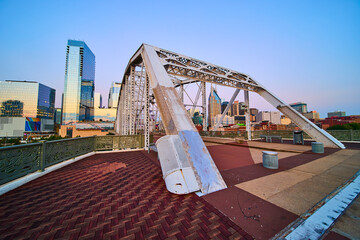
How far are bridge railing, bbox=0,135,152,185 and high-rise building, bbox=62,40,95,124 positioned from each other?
436 feet

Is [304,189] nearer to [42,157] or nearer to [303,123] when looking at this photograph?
[42,157]

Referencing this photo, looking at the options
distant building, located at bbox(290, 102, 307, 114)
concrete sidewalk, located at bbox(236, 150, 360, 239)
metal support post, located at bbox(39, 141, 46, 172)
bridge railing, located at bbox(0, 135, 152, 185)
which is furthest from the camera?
distant building, located at bbox(290, 102, 307, 114)

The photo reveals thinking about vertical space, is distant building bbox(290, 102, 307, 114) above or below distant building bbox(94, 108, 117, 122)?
above

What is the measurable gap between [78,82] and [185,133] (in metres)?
154

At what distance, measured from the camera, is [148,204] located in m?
3.15

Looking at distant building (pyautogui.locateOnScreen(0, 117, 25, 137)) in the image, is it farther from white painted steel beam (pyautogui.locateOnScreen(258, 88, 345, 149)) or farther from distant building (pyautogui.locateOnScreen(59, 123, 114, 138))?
white painted steel beam (pyautogui.locateOnScreen(258, 88, 345, 149))

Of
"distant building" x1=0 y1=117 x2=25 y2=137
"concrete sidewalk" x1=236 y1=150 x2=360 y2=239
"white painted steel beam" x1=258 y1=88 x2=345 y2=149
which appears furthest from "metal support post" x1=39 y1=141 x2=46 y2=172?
"distant building" x1=0 y1=117 x2=25 y2=137

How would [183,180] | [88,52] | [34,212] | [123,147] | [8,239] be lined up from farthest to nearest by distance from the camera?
1. [88,52]
2. [123,147]
3. [183,180]
4. [34,212]
5. [8,239]

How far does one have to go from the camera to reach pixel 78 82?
121 meters

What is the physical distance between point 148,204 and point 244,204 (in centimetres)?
224

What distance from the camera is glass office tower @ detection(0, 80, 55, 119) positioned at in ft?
329

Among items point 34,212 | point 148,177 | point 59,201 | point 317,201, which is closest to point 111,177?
point 148,177

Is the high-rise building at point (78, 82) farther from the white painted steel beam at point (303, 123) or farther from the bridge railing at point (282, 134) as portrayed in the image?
the white painted steel beam at point (303, 123)

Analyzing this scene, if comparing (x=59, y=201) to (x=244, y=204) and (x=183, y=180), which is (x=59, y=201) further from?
(x=244, y=204)
